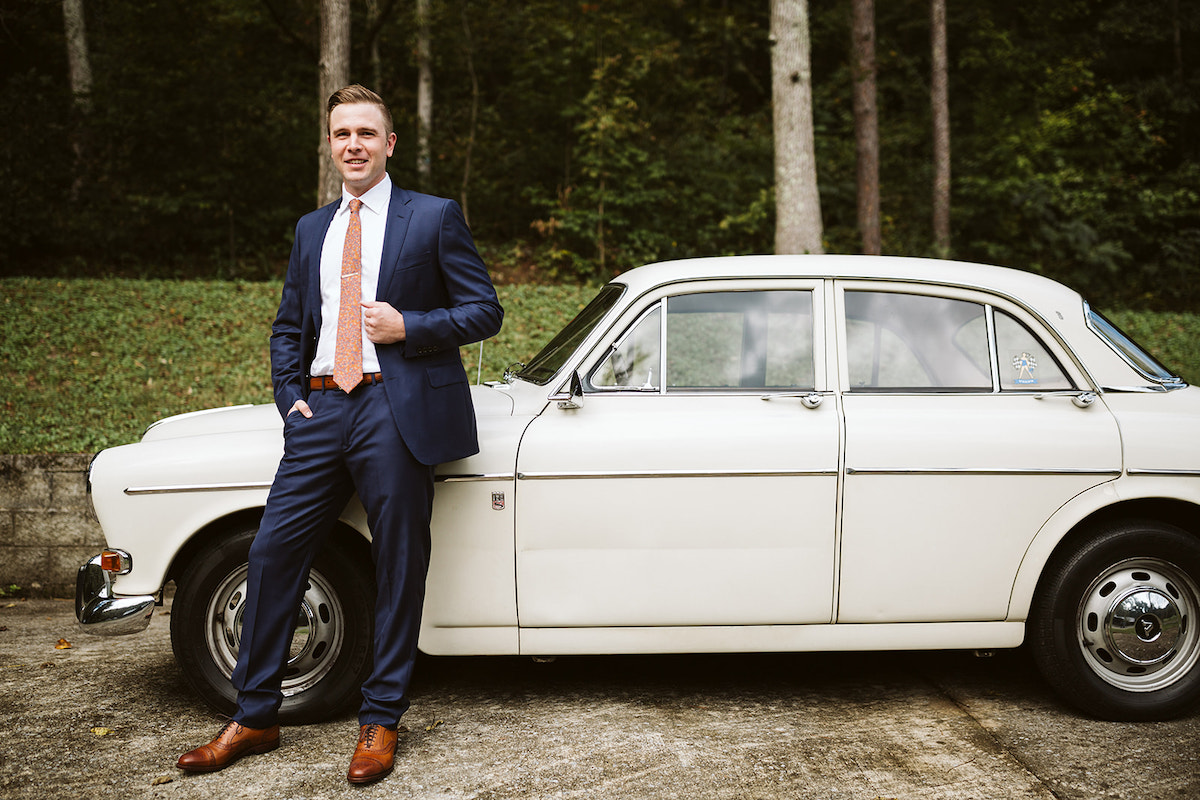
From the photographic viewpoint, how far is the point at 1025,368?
382 cm

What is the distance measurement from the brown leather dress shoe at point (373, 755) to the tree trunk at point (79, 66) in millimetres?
14410

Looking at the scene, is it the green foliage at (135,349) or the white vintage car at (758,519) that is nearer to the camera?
the white vintage car at (758,519)

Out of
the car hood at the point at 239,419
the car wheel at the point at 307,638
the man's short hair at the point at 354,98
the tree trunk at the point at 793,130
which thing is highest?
the tree trunk at the point at 793,130

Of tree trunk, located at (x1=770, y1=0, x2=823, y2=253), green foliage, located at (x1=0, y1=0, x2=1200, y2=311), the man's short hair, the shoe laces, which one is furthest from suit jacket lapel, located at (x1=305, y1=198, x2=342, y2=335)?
green foliage, located at (x1=0, y1=0, x2=1200, y2=311)

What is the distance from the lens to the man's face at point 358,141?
3314 millimetres

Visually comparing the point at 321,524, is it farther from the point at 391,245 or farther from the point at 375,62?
the point at 375,62

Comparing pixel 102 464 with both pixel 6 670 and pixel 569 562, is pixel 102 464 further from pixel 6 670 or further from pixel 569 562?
pixel 569 562

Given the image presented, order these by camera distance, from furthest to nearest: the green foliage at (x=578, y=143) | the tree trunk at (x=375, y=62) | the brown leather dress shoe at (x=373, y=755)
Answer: the tree trunk at (x=375, y=62) < the green foliage at (x=578, y=143) < the brown leather dress shoe at (x=373, y=755)

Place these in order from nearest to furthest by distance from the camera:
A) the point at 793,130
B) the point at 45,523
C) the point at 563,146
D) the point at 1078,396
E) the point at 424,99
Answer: the point at 1078,396, the point at 45,523, the point at 793,130, the point at 563,146, the point at 424,99

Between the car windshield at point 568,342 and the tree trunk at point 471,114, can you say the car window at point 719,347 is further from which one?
the tree trunk at point 471,114

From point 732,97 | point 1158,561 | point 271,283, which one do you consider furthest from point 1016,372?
point 732,97

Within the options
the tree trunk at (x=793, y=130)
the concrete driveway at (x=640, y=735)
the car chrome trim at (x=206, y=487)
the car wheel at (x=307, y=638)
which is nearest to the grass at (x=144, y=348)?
the tree trunk at (x=793, y=130)

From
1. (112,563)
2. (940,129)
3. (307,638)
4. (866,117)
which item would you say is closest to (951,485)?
(307,638)

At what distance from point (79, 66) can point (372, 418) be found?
1596 centimetres
